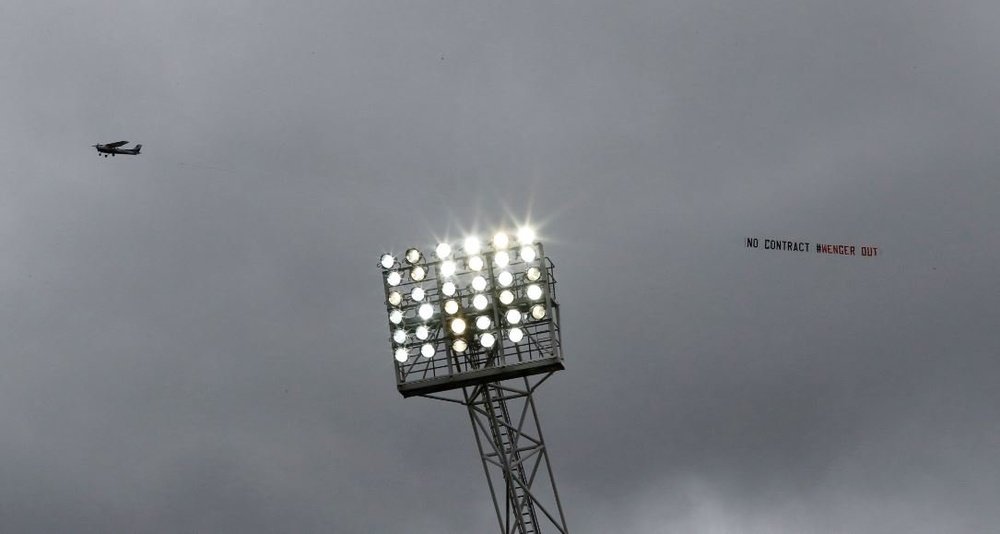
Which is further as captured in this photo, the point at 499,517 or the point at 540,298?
the point at 499,517

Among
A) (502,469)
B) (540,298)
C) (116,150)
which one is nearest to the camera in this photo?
(540,298)

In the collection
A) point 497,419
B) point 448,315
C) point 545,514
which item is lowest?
point 545,514

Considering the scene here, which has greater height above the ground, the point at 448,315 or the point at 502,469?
the point at 448,315

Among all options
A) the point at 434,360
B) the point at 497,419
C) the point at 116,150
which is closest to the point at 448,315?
the point at 434,360

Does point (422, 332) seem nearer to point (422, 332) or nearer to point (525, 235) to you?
point (422, 332)

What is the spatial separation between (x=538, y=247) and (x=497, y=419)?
657cm

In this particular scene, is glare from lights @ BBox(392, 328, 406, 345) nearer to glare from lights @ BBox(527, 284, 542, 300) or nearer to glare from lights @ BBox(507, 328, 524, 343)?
glare from lights @ BBox(507, 328, 524, 343)

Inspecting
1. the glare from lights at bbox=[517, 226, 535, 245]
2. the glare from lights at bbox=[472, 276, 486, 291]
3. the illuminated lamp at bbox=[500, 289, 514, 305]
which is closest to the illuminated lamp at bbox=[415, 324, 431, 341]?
the glare from lights at bbox=[472, 276, 486, 291]

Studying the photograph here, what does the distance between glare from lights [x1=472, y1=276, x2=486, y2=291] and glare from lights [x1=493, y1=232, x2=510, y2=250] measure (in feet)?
3.55

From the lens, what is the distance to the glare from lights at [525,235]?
4309cm

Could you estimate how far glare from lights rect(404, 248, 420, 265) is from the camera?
142ft

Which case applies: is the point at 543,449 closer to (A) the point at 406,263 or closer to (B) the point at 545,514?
(B) the point at 545,514

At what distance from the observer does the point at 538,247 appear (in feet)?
141

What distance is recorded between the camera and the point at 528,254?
43031 millimetres
